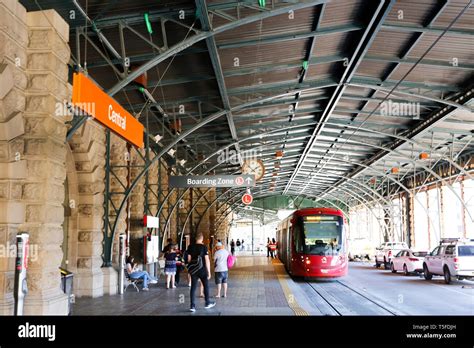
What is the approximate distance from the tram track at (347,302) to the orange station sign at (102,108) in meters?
6.56

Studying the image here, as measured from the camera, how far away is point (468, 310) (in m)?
13.8

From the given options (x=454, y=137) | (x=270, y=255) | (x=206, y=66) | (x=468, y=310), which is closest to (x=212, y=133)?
(x=206, y=66)

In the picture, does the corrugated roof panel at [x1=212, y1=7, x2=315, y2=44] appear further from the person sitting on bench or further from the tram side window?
the tram side window

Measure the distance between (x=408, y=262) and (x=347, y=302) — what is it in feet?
44.0

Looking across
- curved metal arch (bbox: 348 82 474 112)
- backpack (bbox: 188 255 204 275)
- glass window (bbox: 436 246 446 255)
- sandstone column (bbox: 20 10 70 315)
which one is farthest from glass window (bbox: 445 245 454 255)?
sandstone column (bbox: 20 10 70 315)

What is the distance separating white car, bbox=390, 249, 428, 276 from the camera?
1075 inches

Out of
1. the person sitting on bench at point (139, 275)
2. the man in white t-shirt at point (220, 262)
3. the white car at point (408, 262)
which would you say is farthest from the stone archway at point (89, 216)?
the white car at point (408, 262)

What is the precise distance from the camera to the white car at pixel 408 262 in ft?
89.6

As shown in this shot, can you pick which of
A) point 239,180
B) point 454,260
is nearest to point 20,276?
point 239,180
